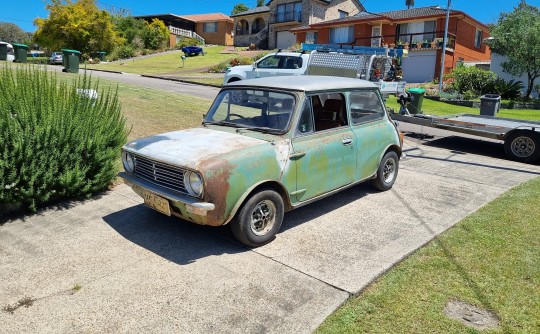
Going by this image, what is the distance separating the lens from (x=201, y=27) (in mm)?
63875

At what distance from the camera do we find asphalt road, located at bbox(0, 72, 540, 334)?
3.21 m

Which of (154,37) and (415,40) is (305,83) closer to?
(415,40)

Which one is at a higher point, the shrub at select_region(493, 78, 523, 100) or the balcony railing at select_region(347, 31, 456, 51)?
the balcony railing at select_region(347, 31, 456, 51)

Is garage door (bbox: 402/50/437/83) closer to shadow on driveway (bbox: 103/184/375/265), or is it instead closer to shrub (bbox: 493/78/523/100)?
shrub (bbox: 493/78/523/100)

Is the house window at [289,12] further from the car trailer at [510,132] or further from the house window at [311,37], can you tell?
the car trailer at [510,132]

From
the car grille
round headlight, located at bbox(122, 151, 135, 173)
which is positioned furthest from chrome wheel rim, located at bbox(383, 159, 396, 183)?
round headlight, located at bbox(122, 151, 135, 173)

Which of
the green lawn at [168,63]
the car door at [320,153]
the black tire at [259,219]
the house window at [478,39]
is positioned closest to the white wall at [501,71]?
the house window at [478,39]

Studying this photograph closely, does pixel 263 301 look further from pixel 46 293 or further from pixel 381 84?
pixel 381 84

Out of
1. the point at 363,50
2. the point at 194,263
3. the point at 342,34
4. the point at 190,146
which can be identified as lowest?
the point at 194,263

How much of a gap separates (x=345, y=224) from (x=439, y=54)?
88.9 feet

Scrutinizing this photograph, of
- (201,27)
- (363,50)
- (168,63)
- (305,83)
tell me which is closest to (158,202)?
(305,83)

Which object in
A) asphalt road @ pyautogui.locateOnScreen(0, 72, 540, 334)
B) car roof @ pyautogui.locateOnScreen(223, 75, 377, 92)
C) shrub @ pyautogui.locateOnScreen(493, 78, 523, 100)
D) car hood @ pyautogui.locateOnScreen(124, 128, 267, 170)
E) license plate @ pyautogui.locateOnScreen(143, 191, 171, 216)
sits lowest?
asphalt road @ pyautogui.locateOnScreen(0, 72, 540, 334)

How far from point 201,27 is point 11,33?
180 ft

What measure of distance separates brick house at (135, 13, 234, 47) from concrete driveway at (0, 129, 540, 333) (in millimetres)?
56446
